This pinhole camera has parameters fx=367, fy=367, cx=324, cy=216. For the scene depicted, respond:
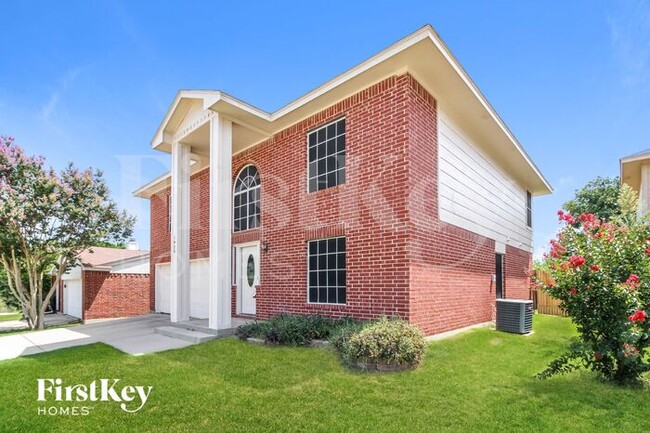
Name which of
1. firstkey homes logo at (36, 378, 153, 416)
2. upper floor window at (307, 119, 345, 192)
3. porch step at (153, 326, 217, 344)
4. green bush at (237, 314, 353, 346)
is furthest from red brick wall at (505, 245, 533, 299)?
firstkey homes logo at (36, 378, 153, 416)

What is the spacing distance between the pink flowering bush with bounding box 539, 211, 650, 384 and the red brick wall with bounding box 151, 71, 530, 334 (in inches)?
106

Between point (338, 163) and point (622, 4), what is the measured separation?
22.5 feet

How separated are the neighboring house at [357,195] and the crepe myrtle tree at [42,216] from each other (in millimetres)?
5250

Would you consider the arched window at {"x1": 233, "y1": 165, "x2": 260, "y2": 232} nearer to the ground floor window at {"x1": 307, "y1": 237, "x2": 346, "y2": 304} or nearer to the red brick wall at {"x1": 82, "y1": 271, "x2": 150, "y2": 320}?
the ground floor window at {"x1": 307, "y1": 237, "x2": 346, "y2": 304}

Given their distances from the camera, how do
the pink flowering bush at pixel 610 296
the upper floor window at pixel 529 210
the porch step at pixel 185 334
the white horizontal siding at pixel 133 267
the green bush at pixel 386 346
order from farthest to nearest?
1. the white horizontal siding at pixel 133 267
2. the upper floor window at pixel 529 210
3. the porch step at pixel 185 334
4. the green bush at pixel 386 346
5. the pink flowering bush at pixel 610 296

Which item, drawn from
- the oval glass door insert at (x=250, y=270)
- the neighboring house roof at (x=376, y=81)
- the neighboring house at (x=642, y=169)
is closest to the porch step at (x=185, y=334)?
the oval glass door insert at (x=250, y=270)

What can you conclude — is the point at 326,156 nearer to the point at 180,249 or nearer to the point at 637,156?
the point at 180,249

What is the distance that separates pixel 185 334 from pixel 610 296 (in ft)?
26.8

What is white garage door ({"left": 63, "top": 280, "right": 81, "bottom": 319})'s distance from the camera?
1882 cm

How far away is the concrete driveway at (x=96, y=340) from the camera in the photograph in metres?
7.76

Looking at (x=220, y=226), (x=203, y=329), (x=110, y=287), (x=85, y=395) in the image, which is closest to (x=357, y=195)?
(x=220, y=226)

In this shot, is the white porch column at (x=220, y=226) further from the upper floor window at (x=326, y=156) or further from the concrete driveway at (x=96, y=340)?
the upper floor window at (x=326, y=156)

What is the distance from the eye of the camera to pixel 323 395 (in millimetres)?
4609

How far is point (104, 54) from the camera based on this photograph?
9.95 m
